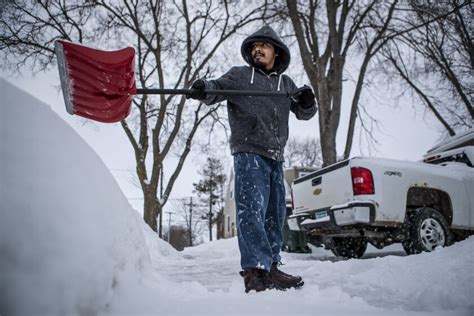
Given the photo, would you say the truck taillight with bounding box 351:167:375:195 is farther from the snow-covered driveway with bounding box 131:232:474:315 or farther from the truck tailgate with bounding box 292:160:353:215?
the snow-covered driveway with bounding box 131:232:474:315

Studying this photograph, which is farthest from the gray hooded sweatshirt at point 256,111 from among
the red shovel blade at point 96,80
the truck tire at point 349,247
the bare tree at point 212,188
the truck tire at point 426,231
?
the bare tree at point 212,188

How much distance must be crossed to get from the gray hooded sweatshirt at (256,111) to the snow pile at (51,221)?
3.56 ft

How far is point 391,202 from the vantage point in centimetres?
428

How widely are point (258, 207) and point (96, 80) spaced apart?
1662mm

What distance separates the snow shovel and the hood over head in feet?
1.81

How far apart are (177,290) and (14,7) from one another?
33.0ft

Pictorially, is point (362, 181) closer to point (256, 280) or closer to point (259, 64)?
point (259, 64)

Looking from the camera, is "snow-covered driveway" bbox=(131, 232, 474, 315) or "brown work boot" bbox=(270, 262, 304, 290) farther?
"brown work boot" bbox=(270, 262, 304, 290)

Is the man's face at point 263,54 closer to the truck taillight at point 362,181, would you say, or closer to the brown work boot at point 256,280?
the brown work boot at point 256,280

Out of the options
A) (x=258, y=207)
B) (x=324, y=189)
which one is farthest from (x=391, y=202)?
(x=258, y=207)

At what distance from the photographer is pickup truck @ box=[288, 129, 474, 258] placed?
4.23 m

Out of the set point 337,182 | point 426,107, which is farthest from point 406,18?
point 337,182

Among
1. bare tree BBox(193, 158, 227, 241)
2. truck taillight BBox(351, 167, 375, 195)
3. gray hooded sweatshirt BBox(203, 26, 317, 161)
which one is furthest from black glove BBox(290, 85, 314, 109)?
bare tree BBox(193, 158, 227, 241)

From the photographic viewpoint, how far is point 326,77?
9.75 meters
